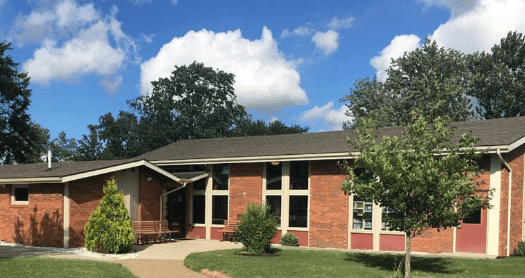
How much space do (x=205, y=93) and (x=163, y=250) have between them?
3138 centimetres

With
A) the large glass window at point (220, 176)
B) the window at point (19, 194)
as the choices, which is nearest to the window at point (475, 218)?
the large glass window at point (220, 176)

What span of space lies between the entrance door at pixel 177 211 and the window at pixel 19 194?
6.15 m

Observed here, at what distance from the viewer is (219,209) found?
71.5ft

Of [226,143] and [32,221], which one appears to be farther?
[226,143]

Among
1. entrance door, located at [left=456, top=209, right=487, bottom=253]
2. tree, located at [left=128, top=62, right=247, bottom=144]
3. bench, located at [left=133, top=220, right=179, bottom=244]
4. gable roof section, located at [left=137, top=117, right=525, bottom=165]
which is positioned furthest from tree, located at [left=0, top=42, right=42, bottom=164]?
entrance door, located at [left=456, top=209, right=487, bottom=253]

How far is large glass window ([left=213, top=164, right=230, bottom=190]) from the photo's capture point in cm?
2169

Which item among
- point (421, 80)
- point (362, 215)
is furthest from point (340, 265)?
point (421, 80)

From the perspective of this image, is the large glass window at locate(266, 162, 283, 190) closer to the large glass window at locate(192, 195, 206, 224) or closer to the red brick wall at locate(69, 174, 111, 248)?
the large glass window at locate(192, 195, 206, 224)

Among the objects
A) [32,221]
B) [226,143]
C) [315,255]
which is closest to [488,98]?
[226,143]

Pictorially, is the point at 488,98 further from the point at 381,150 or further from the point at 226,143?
the point at 381,150

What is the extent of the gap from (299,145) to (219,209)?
15.0ft

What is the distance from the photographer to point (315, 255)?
15.7m

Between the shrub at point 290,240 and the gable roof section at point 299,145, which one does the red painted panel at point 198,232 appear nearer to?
the gable roof section at point 299,145

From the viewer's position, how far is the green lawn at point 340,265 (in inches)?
483
